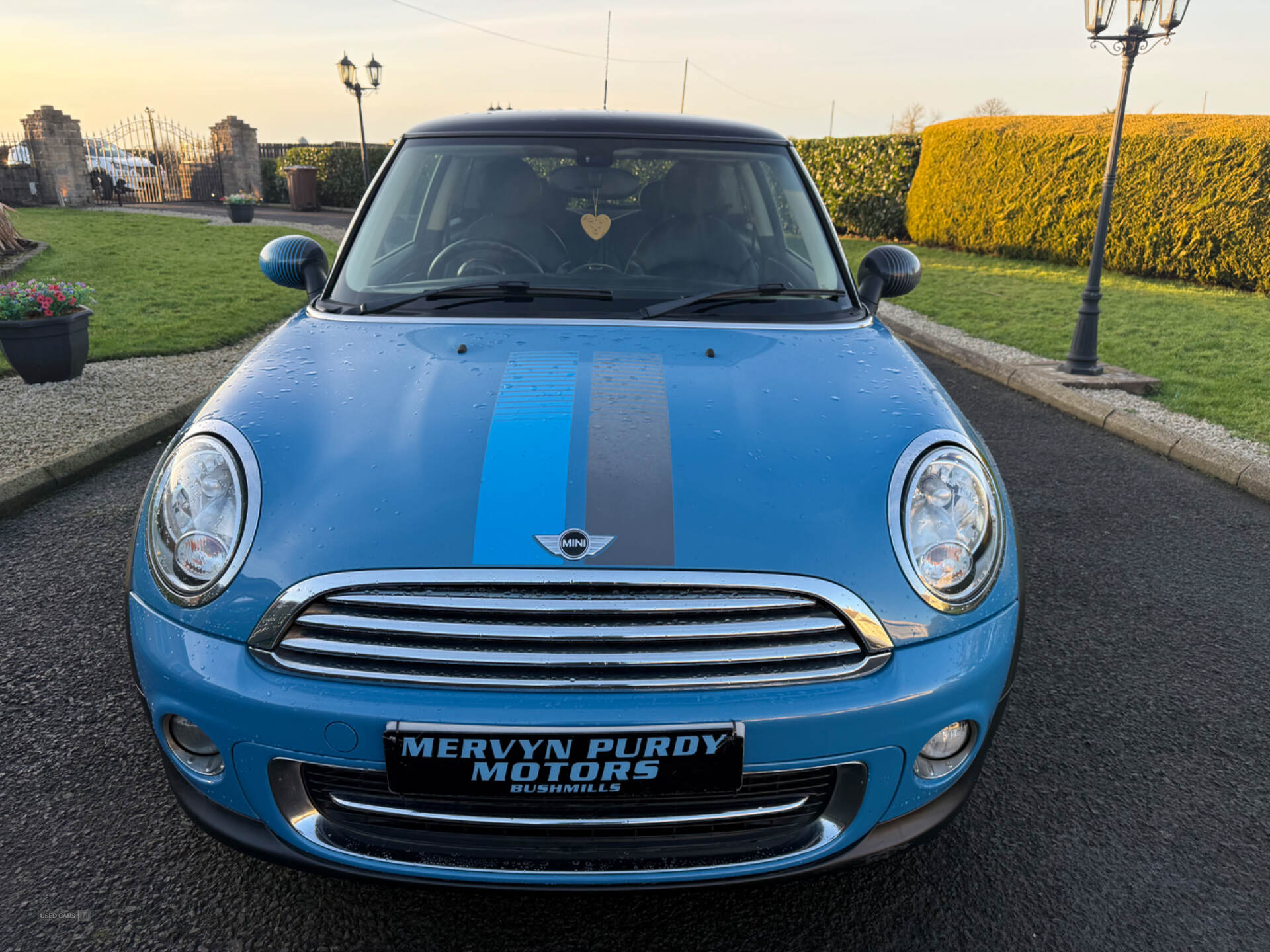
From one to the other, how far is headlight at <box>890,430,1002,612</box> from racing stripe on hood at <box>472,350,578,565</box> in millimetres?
655

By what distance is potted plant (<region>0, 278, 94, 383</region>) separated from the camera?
5.84 metres

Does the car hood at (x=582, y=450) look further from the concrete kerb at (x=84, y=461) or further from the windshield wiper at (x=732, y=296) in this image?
the concrete kerb at (x=84, y=461)

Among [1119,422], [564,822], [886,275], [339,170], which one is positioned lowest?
[1119,422]

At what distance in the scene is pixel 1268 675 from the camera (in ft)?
9.49

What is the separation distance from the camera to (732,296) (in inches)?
101

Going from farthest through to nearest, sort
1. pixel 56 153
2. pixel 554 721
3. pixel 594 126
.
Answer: pixel 56 153
pixel 594 126
pixel 554 721

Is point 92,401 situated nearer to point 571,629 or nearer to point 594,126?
point 594,126

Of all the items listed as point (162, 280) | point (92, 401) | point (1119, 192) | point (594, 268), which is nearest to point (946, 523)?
point (594, 268)

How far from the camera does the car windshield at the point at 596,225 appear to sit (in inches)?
104

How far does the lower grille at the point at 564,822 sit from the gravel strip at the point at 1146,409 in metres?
4.57

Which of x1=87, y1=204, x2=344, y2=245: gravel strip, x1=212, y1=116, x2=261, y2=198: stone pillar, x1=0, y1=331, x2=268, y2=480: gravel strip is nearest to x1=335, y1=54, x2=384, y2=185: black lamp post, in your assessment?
x1=87, y1=204, x2=344, y2=245: gravel strip

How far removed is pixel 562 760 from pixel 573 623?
0.23m

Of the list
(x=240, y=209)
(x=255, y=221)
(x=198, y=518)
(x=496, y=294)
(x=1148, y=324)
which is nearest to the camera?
(x=198, y=518)

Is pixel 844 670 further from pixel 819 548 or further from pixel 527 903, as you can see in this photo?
pixel 527 903
